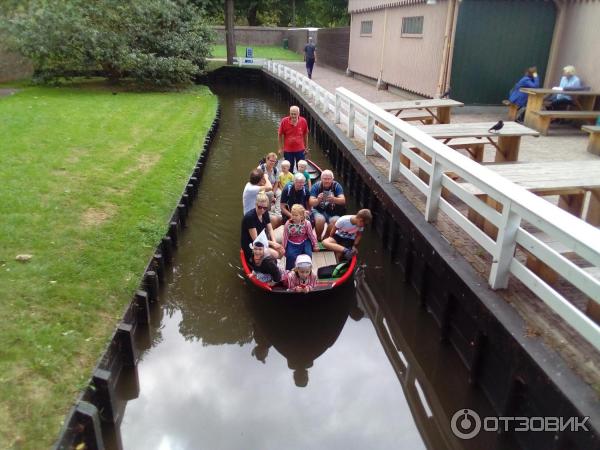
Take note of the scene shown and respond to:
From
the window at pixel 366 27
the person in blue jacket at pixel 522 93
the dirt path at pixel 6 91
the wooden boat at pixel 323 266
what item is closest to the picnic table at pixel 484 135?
the wooden boat at pixel 323 266

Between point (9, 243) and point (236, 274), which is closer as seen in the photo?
point (9, 243)

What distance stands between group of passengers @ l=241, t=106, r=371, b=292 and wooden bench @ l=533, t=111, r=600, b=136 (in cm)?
605

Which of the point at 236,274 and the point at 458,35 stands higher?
the point at 458,35

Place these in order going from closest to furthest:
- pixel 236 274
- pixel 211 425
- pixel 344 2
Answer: pixel 211 425, pixel 236 274, pixel 344 2

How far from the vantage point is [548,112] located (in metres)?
12.3

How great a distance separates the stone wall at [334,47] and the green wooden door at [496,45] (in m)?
15.3

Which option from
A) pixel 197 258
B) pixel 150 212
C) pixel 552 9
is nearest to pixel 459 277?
pixel 197 258

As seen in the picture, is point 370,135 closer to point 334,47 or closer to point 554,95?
point 554,95

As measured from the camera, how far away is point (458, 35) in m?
14.9

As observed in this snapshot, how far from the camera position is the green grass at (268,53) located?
42.9m

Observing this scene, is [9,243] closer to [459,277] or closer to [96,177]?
[96,177]

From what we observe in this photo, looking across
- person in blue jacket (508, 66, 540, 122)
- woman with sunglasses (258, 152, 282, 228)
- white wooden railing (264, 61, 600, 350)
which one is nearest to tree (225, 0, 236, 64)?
person in blue jacket (508, 66, 540, 122)

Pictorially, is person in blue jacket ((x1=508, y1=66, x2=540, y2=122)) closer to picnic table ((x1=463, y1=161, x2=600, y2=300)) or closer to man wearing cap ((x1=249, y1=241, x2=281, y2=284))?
picnic table ((x1=463, y1=161, x2=600, y2=300))

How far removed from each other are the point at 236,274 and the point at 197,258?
35.8 inches
